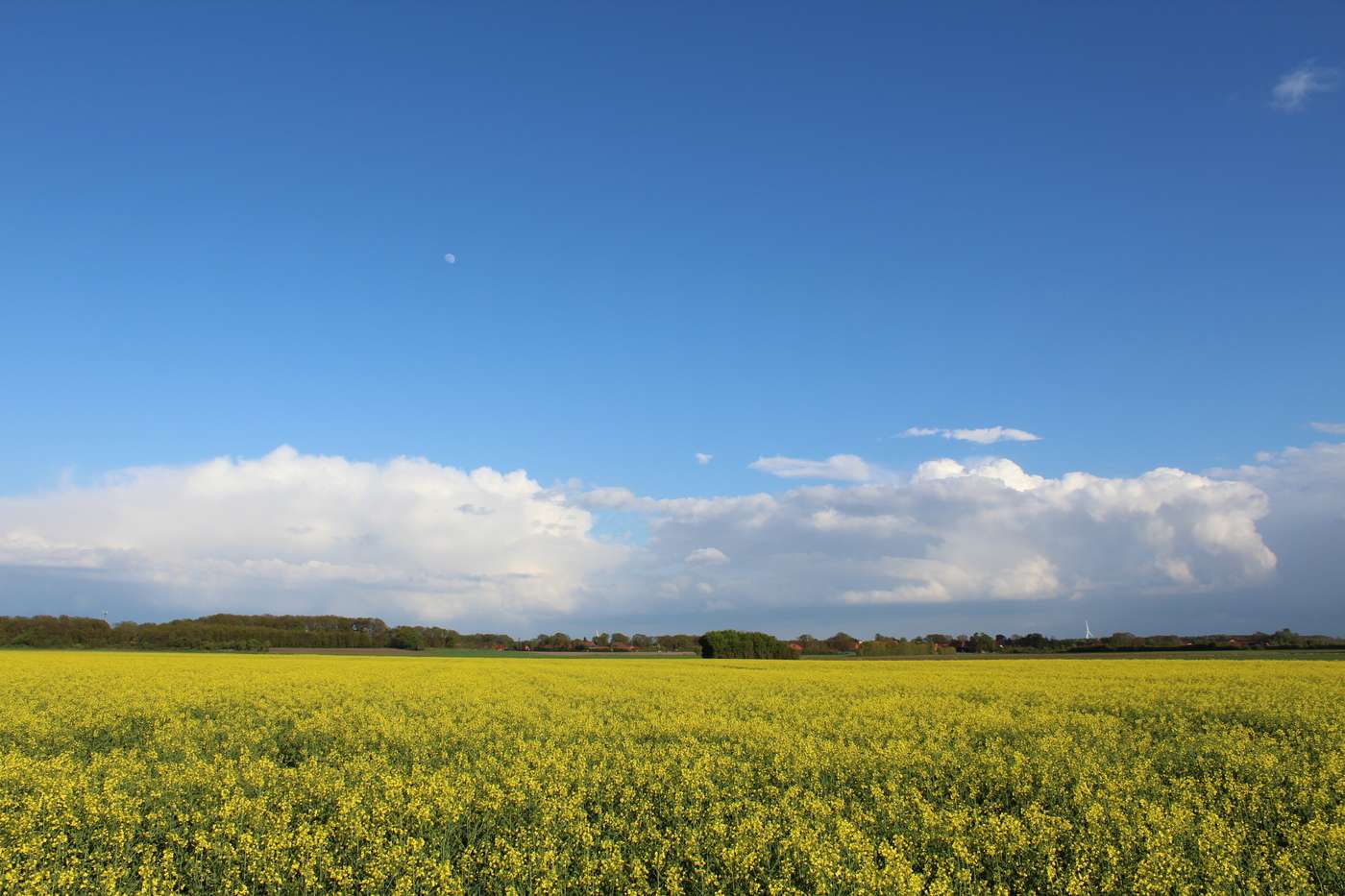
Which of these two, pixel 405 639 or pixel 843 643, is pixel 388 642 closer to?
pixel 405 639

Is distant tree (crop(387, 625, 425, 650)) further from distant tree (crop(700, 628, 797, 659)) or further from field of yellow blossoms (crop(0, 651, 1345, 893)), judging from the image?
field of yellow blossoms (crop(0, 651, 1345, 893))

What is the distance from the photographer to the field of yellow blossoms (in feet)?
27.2

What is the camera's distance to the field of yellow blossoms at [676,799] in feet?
27.2

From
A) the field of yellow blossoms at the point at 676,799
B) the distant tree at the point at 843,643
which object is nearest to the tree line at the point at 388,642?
the distant tree at the point at 843,643

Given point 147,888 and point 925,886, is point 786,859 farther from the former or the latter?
point 147,888

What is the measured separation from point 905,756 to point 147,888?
10.6m

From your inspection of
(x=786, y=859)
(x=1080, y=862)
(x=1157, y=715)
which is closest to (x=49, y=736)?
(x=786, y=859)

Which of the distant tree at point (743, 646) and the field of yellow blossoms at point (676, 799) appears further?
the distant tree at point (743, 646)

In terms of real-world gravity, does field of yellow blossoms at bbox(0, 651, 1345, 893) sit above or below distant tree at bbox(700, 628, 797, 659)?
above

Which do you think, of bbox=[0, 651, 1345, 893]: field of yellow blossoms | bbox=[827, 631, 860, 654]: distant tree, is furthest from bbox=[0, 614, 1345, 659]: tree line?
bbox=[0, 651, 1345, 893]: field of yellow blossoms

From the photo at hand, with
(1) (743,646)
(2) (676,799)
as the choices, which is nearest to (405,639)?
(1) (743,646)

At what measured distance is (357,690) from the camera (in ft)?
85.0

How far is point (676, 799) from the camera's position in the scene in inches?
416

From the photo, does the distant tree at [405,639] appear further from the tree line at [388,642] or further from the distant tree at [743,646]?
the distant tree at [743,646]
